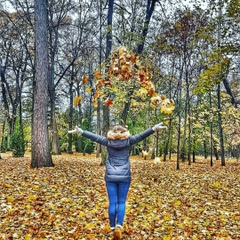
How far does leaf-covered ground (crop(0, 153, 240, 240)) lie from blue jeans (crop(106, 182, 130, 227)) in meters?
0.64

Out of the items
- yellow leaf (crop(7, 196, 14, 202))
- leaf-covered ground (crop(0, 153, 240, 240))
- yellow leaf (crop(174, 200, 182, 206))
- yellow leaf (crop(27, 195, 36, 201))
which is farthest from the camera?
yellow leaf (crop(174, 200, 182, 206))

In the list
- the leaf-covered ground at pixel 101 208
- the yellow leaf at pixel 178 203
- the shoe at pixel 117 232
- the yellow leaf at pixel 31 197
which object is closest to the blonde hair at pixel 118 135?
the shoe at pixel 117 232

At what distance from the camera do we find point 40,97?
10.9 meters

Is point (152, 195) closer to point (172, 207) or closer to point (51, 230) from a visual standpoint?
point (172, 207)

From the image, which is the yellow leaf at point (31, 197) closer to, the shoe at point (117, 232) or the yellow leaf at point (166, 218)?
the shoe at point (117, 232)

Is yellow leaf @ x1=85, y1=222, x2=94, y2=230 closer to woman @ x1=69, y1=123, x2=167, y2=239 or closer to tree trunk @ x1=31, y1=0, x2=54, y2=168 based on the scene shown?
woman @ x1=69, y1=123, x2=167, y2=239

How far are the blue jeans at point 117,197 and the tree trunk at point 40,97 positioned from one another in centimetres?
692

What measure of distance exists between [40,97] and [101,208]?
19.5 feet

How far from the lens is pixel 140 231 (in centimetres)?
536

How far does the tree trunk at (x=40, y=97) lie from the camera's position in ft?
35.5

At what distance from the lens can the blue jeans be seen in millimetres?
4570

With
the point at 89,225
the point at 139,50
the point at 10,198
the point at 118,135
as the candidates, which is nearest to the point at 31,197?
the point at 10,198

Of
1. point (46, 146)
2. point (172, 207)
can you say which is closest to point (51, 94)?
point (46, 146)

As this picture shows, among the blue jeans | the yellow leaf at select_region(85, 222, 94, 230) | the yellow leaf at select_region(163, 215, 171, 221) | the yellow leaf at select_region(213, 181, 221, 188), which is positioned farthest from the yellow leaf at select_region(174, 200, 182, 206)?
the blue jeans
